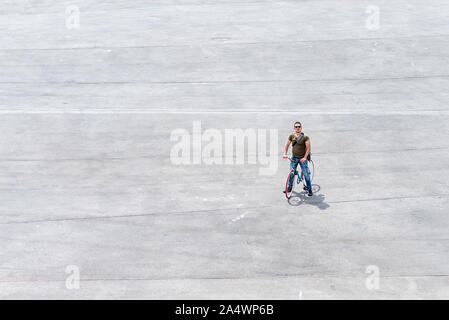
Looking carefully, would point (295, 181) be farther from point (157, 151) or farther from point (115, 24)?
point (115, 24)

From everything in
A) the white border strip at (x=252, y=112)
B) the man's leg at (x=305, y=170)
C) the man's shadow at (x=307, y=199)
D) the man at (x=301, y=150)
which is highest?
the white border strip at (x=252, y=112)

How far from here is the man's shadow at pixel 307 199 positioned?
13.8m

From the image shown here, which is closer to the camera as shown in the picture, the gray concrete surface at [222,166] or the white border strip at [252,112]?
the gray concrete surface at [222,166]

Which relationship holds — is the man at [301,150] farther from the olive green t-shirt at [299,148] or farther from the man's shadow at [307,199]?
the man's shadow at [307,199]

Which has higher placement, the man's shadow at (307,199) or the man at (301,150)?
the man at (301,150)

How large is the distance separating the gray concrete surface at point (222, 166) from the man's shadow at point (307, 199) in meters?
0.05

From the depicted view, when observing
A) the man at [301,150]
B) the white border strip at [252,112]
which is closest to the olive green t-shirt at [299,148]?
the man at [301,150]

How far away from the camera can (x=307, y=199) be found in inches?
554

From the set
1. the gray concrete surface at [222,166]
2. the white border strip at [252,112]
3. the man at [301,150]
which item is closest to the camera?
the gray concrete surface at [222,166]

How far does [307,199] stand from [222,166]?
109 inches

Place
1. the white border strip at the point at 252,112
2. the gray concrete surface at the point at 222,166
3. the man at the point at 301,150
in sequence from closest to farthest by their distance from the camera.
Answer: the gray concrete surface at the point at 222,166
the man at the point at 301,150
the white border strip at the point at 252,112

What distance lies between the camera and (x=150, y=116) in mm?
18516

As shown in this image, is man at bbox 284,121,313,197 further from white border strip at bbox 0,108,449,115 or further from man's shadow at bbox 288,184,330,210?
white border strip at bbox 0,108,449,115

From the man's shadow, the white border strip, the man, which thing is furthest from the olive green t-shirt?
the white border strip
